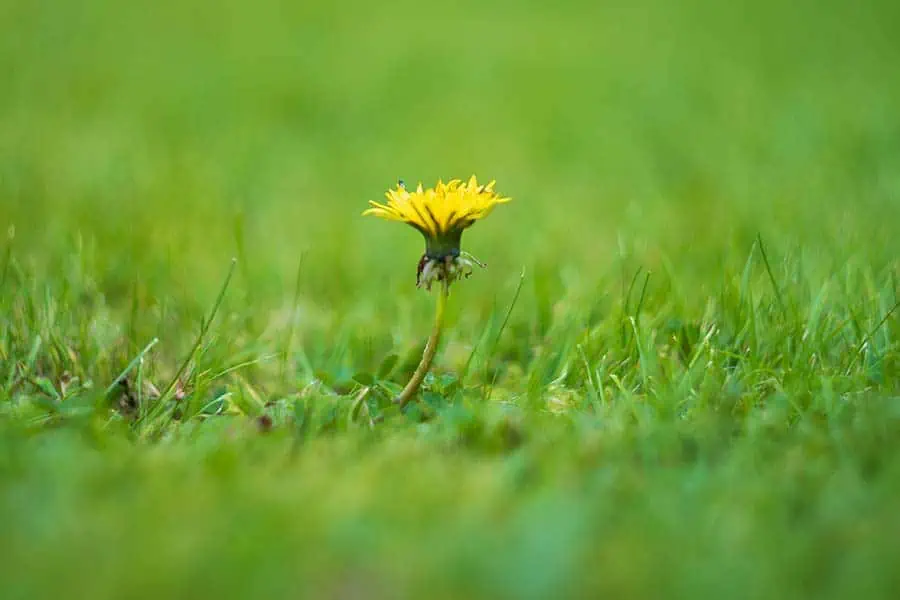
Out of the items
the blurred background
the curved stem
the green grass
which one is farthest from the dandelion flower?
the blurred background

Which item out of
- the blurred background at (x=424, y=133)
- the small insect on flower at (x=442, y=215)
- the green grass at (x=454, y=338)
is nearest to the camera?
the green grass at (x=454, y=338)

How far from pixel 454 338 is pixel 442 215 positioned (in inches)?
32.5

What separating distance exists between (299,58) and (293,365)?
4721 millimetres

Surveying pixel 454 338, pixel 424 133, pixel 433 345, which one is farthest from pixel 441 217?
pixel 424 133

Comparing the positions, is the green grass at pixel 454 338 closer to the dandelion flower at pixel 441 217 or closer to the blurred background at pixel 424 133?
the blurred background at pixel 424 133

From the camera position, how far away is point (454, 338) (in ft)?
9.54

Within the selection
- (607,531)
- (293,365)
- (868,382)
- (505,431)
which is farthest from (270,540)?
(868,382)

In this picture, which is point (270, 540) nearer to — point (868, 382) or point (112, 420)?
point (112, 420)

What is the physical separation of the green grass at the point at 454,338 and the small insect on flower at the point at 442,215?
0.28 m

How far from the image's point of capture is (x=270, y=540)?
151cm

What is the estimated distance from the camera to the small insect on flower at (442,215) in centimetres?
213

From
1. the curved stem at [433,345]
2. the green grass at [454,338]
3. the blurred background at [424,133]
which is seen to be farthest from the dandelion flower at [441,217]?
the blurred background at [424,133]

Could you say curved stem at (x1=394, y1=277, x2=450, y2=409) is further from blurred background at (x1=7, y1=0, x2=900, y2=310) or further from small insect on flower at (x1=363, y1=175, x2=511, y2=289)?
blurred background at (x1=7, y1=0, x2=900, y2=310)

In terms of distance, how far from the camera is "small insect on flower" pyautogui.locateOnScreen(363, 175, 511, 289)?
2.13m
